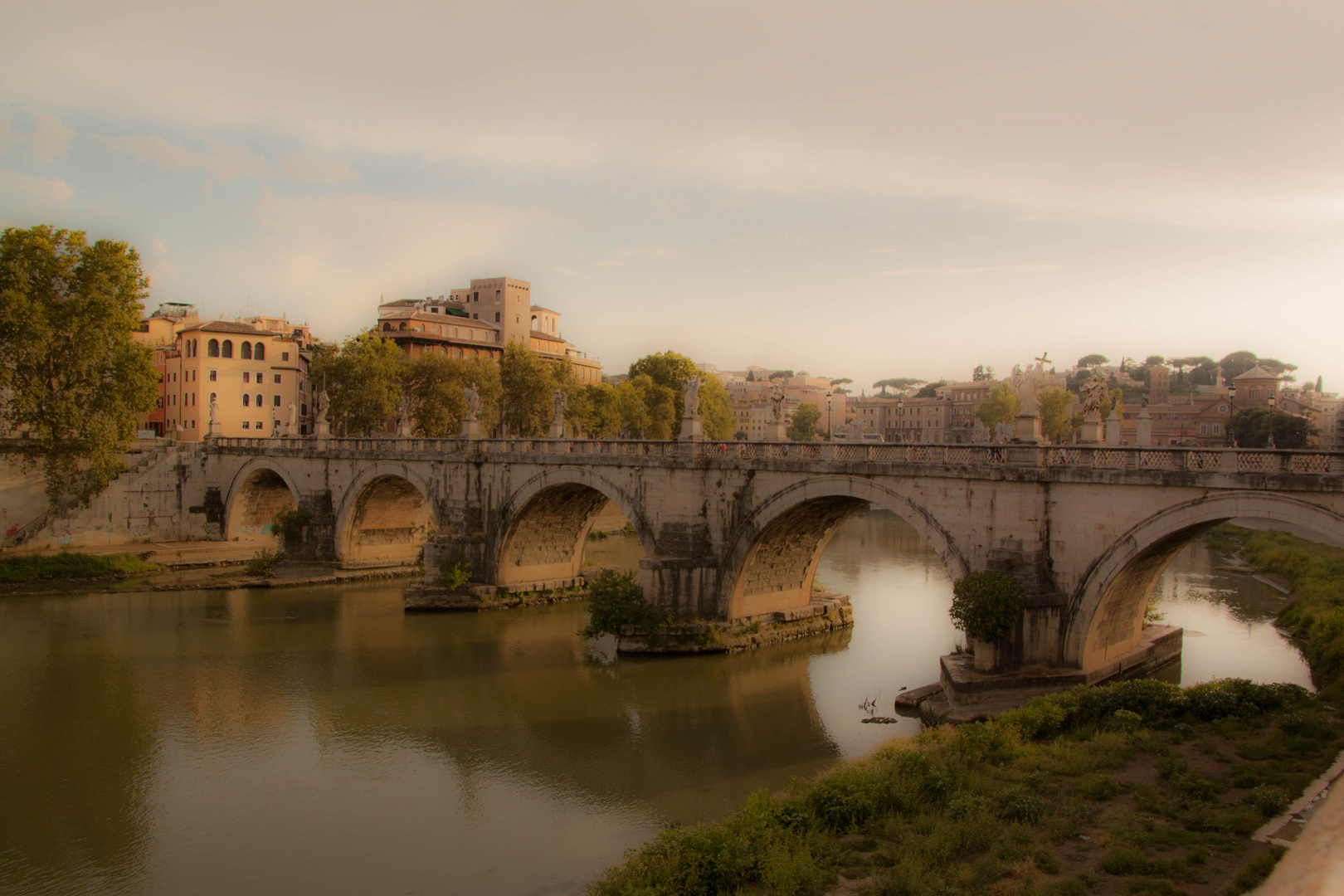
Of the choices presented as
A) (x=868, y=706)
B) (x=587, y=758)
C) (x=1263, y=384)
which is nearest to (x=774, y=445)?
(x=868, y=706)

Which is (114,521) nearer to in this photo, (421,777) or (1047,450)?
(421,777)

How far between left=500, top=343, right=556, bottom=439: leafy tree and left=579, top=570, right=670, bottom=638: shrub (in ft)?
93.3

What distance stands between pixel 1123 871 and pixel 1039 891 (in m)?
1.17


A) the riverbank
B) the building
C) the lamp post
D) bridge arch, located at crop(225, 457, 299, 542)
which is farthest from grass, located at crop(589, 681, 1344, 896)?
the building

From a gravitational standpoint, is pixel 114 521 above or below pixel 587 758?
above

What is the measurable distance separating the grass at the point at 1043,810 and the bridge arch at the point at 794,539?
4.91 m

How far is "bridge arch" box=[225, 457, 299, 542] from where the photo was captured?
4166 centimetres

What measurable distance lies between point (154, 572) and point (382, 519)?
29.1 feet

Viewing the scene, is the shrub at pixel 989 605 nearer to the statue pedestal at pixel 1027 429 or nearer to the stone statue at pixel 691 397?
the statue pedestal at pixel 1027 429

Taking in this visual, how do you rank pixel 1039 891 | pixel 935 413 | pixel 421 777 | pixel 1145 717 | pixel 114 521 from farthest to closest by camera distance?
pixel 935 413
pixel 114 521
pixel 421 777
pixel 1145 717
pixel 1039 891

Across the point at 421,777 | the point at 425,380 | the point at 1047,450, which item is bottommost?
the point at 421,777

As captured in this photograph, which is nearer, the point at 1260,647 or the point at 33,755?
the point at 33,755

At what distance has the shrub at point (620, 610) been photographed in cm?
2359

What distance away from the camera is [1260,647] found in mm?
23594
